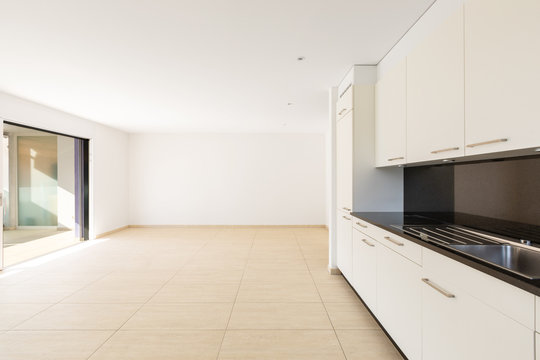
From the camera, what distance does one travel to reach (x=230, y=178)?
7.83 m

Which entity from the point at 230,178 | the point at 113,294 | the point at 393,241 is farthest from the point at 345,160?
the point at 230,178

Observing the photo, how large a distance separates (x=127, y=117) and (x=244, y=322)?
17.0ft

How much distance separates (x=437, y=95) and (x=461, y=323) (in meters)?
1.43

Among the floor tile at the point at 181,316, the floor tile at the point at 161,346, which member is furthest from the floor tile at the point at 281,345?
the floor tile at the point at 181,316

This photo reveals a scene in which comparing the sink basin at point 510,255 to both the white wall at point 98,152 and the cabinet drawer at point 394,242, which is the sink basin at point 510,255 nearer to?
the cabinet drawer at point 394,242

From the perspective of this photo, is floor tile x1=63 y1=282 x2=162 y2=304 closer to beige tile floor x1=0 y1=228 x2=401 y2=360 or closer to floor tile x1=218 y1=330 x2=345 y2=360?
beige tile floor x1=0 y1=228 x2=401 y2=360

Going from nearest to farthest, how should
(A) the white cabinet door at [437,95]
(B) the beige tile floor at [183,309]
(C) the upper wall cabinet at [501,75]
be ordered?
(C) the upper wall cabinet at [501,75] → (A) the white cabinet door at [437,95] → (B) the beige tile floor at [183,309]

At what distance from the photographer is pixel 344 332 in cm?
238

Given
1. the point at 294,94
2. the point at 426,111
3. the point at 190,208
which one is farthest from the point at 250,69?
the point at 190,208

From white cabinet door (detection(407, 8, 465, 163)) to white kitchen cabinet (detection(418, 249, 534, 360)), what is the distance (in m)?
0.77

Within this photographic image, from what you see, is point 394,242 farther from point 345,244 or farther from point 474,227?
point 345,244

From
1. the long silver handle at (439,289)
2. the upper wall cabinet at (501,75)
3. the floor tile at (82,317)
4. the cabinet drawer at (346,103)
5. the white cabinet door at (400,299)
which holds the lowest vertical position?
the floor tile at (82,317)

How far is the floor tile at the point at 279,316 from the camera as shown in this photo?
8.22 feet

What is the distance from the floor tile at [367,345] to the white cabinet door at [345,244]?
0.75 metres
